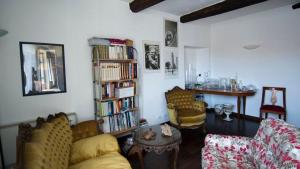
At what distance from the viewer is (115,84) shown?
3307 millimetres

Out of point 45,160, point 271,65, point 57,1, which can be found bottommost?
point 45,160

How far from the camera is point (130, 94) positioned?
342 centimetres

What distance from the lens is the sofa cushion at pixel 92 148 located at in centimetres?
202

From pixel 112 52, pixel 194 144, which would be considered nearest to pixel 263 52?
pixel 194 144

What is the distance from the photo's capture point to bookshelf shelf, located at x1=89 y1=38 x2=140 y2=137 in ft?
10.1

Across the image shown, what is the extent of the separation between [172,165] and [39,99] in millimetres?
2230

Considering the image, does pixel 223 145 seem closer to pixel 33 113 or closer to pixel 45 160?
pixel 45 160

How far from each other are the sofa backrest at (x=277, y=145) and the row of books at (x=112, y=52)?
7.82 ft

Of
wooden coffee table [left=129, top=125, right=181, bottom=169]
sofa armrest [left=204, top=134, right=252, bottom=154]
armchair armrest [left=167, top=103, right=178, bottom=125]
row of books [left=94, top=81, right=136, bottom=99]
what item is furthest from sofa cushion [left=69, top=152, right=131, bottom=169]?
armchair armrest [left=167, top=103, right=178, bottom=125]

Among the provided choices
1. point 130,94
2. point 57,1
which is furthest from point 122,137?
point 57,1

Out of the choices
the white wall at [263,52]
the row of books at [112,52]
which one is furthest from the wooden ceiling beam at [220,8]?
the row of books at [112,52]

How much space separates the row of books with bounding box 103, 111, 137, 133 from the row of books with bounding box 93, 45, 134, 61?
106cm

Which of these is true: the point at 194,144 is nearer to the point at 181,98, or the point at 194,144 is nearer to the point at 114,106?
the point at 181,98

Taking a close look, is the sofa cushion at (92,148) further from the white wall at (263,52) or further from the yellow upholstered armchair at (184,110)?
the white wall at (263,52)
